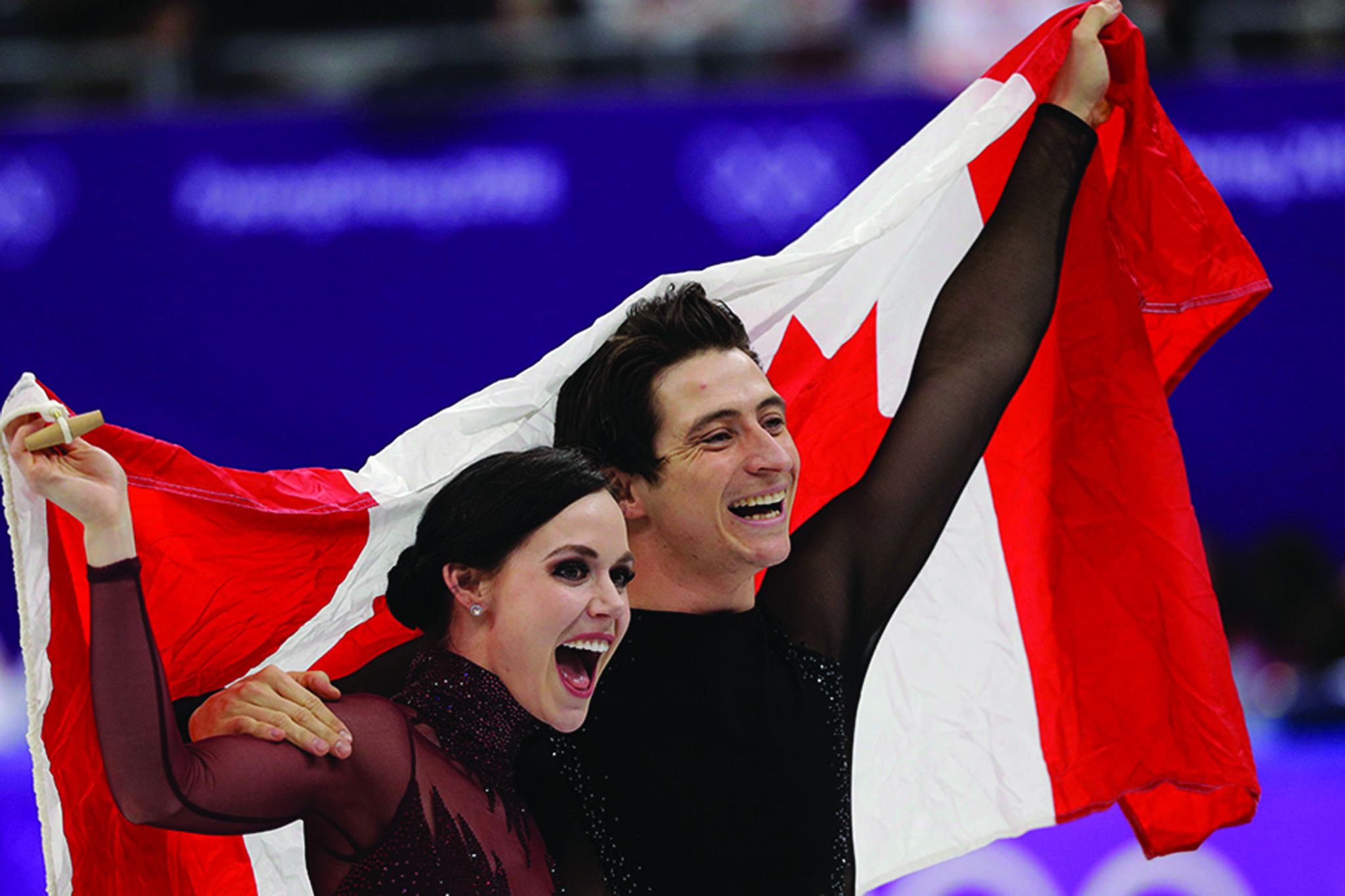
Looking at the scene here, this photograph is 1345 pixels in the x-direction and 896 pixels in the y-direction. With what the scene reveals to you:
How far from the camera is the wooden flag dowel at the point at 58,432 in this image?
198cm

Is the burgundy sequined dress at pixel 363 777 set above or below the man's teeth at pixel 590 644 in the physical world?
below

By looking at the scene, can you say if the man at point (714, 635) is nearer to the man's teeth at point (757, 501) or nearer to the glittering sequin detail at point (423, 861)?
the man's teeth at point (757, 501)

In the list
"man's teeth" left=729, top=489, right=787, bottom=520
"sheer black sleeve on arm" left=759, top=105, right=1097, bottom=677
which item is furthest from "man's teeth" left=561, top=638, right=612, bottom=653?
"sheer black sleeve on arm" left=759, top=105, right=1097, bottom=677

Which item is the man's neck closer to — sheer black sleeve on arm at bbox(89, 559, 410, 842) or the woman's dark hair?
the woman's dark hair

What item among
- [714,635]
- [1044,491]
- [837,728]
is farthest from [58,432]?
[1044,491]

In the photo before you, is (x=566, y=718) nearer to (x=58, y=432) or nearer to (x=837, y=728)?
(x=837, y=728)

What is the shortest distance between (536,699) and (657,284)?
0.75m

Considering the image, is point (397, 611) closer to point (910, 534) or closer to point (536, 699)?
point (536, 699)

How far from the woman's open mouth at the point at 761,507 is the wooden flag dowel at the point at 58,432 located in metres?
0.95

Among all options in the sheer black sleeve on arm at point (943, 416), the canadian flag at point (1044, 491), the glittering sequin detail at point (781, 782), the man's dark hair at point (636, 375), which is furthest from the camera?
the canadian flag at point (1044, 491)

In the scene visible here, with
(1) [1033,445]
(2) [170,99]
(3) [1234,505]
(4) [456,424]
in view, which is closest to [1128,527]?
(1) [1033,445]

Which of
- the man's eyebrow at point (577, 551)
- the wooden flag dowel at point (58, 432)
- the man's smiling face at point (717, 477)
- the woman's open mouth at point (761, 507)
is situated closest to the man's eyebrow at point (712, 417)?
the man's smiling face at point (717, 477)

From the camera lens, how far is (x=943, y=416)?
283 cm

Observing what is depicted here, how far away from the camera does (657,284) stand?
269cm
